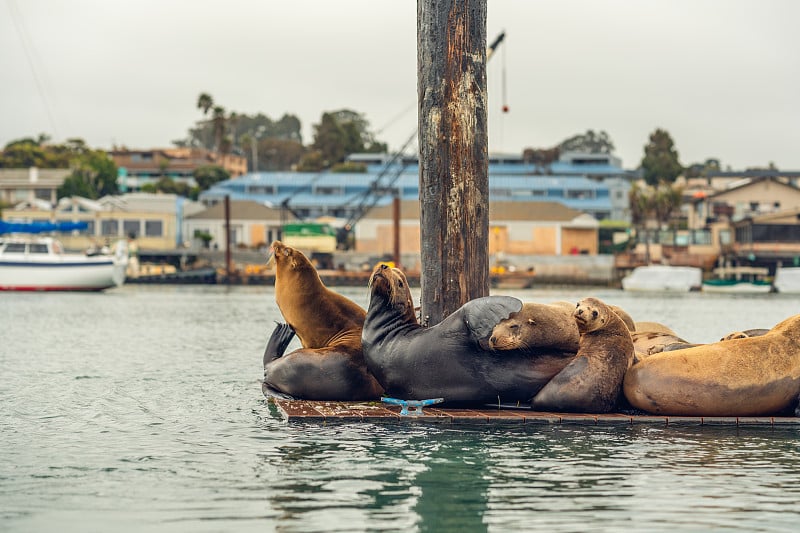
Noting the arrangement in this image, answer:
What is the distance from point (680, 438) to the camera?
10156mm

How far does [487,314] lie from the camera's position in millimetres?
10664

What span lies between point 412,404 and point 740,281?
87328 mm

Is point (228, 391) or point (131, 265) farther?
point (131, 265)

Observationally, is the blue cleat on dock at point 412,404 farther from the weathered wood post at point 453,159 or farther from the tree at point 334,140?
the tree at point 334,140

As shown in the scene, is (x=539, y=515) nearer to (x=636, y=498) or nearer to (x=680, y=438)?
(x=636, y=498)

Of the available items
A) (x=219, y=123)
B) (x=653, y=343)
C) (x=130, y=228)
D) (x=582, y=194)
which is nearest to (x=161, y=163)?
(x=219, y=123)

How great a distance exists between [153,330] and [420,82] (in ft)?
66.9

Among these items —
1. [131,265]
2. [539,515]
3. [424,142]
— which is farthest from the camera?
[131,265]

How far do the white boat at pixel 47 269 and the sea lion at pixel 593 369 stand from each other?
65424 mm

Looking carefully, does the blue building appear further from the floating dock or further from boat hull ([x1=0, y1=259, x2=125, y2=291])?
the floating dock

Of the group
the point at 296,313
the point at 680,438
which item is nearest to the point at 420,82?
the point at 296,313

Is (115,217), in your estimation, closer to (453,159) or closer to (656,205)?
(656,205)

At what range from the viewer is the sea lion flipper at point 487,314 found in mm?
10641

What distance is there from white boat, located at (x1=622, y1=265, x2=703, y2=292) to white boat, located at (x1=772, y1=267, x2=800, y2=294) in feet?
19.9
